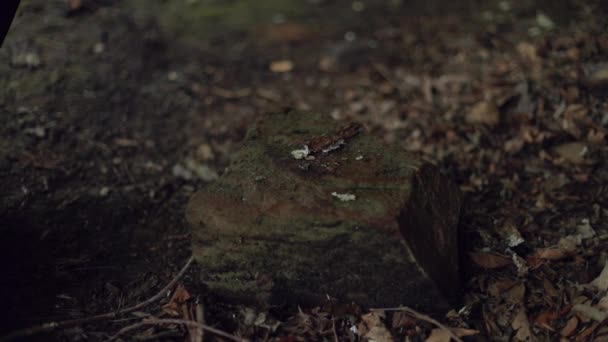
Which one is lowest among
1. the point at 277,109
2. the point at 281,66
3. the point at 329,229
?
the point at 281,66

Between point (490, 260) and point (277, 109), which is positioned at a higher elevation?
point (277, 109)

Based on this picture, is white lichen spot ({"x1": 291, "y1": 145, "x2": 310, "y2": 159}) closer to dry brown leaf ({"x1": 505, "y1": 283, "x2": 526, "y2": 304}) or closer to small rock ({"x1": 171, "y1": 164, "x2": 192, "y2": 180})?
dry brown leaf ({"x1": 505, "y1": 283, "x2": 526, "y2": 304})

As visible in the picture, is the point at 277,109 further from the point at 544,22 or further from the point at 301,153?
the point at 544,22

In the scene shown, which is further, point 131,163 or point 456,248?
point 131,163

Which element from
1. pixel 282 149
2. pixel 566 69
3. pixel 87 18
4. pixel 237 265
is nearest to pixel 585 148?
pixel 566 69

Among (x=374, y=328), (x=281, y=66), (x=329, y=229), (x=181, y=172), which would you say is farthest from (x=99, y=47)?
(x=374, y=328)

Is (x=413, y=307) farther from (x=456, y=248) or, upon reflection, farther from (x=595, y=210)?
(x=595, y=210)

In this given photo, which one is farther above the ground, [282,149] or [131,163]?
[282,149]
